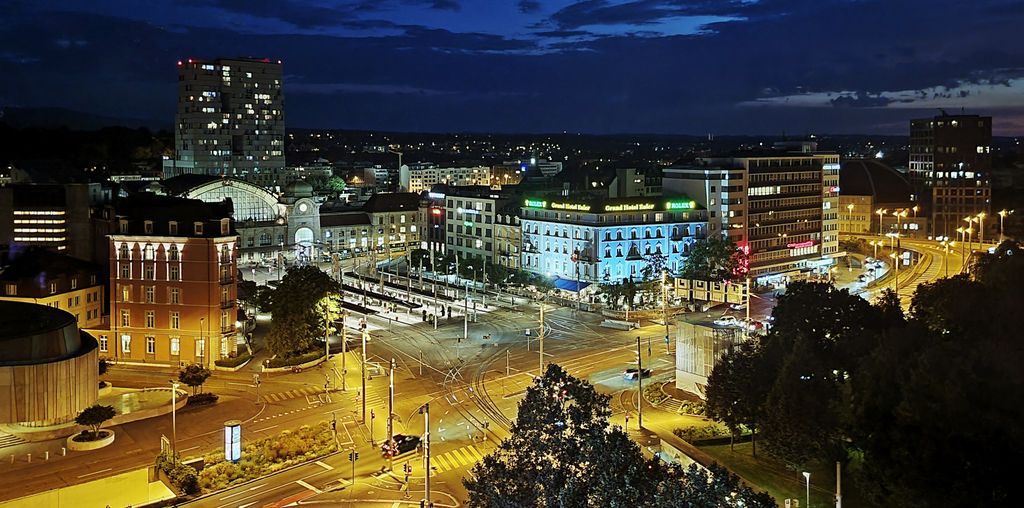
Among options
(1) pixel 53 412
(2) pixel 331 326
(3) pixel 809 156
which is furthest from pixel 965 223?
(1) pixel 53 412

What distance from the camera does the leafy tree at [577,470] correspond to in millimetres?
25250

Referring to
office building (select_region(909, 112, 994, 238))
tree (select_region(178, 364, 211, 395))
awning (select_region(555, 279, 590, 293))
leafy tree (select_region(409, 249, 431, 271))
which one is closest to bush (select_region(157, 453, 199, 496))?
tree (select_region(178, 364, 211, 395))

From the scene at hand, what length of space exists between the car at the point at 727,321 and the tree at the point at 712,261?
41.3 meters

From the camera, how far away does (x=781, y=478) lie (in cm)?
4616

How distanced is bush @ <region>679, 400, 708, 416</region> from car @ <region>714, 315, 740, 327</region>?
5.35 meters

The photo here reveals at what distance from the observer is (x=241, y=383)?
65438 millimetres

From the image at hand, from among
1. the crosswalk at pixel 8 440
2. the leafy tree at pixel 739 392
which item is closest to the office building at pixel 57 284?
the crosswalk at pixel 8 440

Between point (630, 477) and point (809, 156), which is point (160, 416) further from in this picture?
point (809, 156)

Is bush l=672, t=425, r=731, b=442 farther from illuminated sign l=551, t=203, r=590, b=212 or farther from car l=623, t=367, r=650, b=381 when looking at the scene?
illuminated sign l=551, t=203, r=590, b=212

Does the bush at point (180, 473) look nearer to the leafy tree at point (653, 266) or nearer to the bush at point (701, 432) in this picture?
the bush at point (701, 432)

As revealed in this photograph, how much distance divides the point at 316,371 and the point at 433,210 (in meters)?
69.6

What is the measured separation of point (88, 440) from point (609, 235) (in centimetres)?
6814

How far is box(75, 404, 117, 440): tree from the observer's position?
5212 cm

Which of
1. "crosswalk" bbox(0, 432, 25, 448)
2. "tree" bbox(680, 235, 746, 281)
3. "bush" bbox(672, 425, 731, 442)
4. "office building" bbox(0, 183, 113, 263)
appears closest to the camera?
"crosswalk" bbox(0, 432, 25, 448)
